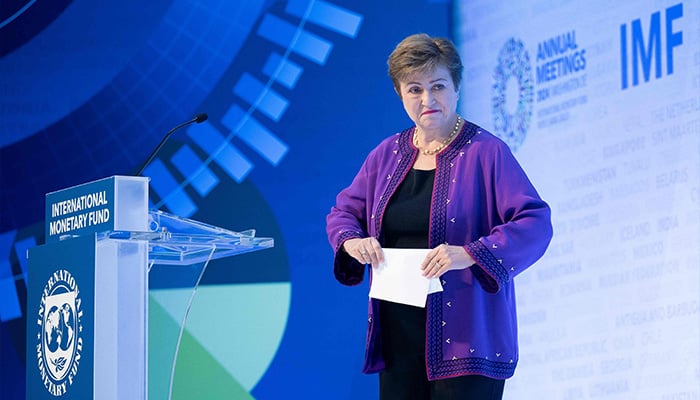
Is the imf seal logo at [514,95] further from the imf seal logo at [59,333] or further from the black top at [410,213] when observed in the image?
the imf seal logo at [59,333]

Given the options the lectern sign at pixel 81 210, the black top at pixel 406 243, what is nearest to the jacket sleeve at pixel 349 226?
the black top at pixel 406 243

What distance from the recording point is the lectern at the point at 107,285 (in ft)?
7.73

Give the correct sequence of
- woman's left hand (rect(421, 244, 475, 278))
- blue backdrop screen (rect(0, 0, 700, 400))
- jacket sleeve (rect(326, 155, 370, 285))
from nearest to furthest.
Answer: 1. woman's left hand (rect(421, 244, 475, 278))
2. jacket sleeve (rect(326, 155, 370, 285))
3. blue backdrop screen (rect(0, 0, 700, 400))

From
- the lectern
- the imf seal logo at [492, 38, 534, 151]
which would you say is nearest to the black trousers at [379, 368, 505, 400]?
the lectern

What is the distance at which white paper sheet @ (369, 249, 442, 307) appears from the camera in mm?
2346

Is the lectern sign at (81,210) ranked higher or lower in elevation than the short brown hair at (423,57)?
lower

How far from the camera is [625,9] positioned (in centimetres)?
384

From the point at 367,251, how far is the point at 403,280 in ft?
0.38

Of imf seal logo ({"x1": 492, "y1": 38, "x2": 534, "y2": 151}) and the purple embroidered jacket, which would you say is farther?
imf seal logo ({"x1": 492, "y1": 38, "x2": 534, "y2": 151})

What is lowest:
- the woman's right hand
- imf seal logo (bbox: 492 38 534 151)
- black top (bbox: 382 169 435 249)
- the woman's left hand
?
the woman's left hand

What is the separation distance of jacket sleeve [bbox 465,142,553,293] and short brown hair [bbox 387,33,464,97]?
9.6 inches

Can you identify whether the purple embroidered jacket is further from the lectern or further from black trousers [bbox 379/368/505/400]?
the lectern

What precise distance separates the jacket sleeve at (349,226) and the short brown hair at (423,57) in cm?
30

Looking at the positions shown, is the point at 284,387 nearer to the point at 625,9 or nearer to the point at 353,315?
the point at 353,315
